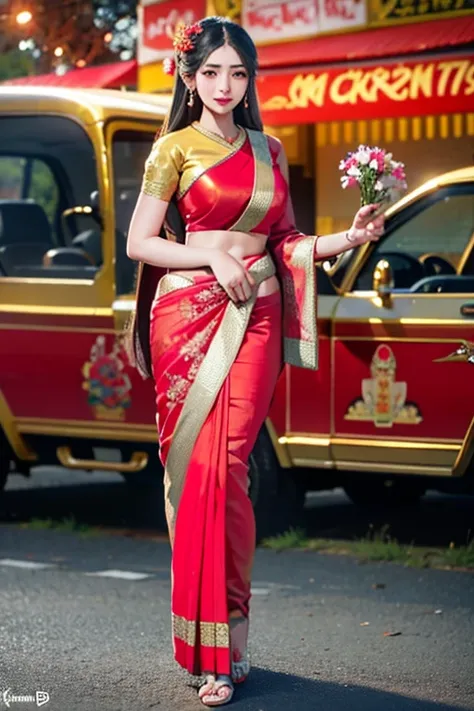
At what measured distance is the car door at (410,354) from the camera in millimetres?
8242

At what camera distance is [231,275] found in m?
5.60

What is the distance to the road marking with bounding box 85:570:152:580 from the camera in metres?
8.07

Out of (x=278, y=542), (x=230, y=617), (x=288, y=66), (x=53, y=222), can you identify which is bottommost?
(x=278, y=542)

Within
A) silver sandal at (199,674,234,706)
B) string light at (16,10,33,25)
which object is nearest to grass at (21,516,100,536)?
silver sandal at (199,674,234,706)

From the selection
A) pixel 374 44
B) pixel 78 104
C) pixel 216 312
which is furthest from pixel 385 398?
pixel 374 44

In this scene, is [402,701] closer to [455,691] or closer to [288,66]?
[455,691]

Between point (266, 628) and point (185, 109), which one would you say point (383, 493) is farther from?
point (185, 109)

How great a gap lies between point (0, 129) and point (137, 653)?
450 centimetres

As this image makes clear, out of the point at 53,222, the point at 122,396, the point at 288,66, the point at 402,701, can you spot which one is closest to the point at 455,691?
the point at 402,701

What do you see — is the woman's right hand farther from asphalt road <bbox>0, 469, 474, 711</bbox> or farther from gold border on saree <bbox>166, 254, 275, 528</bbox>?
asphalt road <bbox>0, 469, 474, 711</bbox>

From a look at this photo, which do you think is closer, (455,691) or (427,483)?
(455,691)

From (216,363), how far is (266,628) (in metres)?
1.53

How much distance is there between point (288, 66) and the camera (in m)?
14.1

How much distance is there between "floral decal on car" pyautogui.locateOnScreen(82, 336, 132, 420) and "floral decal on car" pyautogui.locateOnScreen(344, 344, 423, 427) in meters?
1.34
